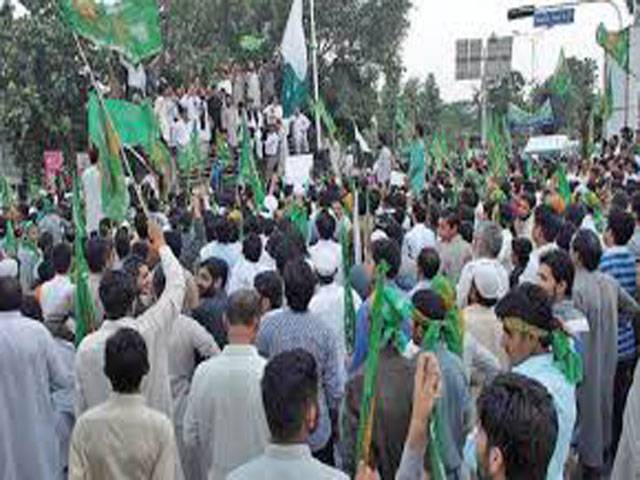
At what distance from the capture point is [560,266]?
228 inches

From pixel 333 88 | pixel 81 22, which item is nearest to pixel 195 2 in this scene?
pixel 333 88

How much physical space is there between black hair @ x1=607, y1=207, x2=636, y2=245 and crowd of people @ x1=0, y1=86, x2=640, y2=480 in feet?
0.05

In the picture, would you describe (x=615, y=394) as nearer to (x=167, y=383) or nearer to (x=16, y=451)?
(x=167, y=383)

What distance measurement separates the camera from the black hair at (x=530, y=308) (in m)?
4.28

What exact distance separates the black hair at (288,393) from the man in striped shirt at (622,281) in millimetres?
3854

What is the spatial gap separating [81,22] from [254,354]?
4363 millimetres

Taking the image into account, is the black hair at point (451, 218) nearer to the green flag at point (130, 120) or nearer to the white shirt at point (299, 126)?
the green flag at point (130, 120)

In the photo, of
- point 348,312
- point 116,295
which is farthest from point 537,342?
point 116,295

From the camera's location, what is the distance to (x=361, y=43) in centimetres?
3866

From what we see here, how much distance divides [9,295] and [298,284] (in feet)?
4.96

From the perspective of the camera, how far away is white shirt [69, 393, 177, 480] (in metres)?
4.14

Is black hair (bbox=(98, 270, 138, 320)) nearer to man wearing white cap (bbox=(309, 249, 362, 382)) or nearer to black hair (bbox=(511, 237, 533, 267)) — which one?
man wearing white cap (bbox=(309, 249, 362, 382))

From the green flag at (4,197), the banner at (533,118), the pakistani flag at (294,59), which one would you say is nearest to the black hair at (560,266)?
the pakistani flag at (294,59)

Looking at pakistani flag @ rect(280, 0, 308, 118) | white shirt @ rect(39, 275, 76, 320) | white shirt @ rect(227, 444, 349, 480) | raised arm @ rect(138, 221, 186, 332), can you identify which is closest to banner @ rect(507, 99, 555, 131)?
pakistani flag @ rect(280, 0, 308, 118)
